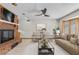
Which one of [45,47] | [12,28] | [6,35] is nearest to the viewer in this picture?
[6,35]

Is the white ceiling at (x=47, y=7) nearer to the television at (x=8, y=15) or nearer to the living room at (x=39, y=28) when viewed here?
the living room at (x=39, y=28)

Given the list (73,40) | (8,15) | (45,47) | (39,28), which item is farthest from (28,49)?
(73,40)

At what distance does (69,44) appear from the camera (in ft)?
9.94

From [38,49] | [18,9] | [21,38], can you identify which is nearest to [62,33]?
[38,49]

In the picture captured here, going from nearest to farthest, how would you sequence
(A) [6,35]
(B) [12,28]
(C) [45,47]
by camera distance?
(A) [6,35] → (B) [12,28] → (C) [45,47]

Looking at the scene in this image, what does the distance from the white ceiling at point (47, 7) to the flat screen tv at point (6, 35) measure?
1.78 ft

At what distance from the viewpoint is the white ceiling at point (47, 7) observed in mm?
2861

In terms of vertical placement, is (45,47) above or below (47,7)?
below

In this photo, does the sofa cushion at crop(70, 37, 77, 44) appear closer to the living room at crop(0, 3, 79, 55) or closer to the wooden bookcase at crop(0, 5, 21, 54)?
the living room at crop(0, 3, 79, 55)

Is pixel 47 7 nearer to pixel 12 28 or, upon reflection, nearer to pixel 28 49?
pixel 12 28

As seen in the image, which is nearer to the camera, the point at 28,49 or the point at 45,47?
the point at 28,49

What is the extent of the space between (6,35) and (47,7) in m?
1.25

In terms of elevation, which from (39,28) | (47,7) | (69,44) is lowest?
(69,44)

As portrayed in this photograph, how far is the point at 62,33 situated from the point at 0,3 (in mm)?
1748
